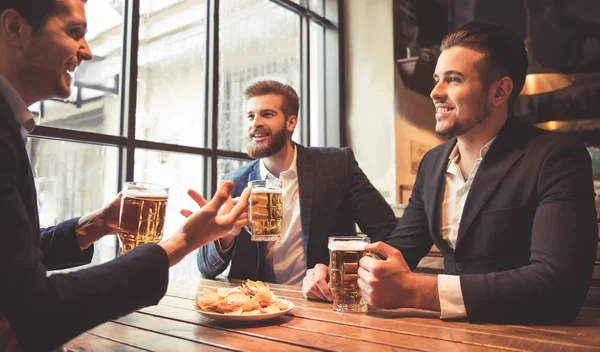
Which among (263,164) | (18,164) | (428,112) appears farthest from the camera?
(428,112)

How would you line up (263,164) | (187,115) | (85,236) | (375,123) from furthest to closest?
(375,123) < (187,115) < (263,164) < (85,236)

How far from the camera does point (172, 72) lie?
9.85 ft

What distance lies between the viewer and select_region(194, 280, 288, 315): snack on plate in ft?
3.83

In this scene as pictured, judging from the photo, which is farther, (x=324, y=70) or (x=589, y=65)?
(x=324, y=70)

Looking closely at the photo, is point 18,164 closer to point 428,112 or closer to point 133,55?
point 133,55

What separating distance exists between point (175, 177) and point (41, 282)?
225 centimetres

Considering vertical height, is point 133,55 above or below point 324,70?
below

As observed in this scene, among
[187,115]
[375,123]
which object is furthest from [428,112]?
[187,115]

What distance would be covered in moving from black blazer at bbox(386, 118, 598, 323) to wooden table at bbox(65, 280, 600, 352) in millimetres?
69

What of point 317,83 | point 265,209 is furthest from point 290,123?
point 317,83

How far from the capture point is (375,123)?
13.4 ft

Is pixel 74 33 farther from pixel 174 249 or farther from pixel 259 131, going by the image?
pixel 259 131

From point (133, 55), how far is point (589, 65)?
312 cm

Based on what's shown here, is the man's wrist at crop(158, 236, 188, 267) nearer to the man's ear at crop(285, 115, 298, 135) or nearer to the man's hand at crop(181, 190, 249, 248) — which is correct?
the man's hand at crop(181, 190, 249, 248)
